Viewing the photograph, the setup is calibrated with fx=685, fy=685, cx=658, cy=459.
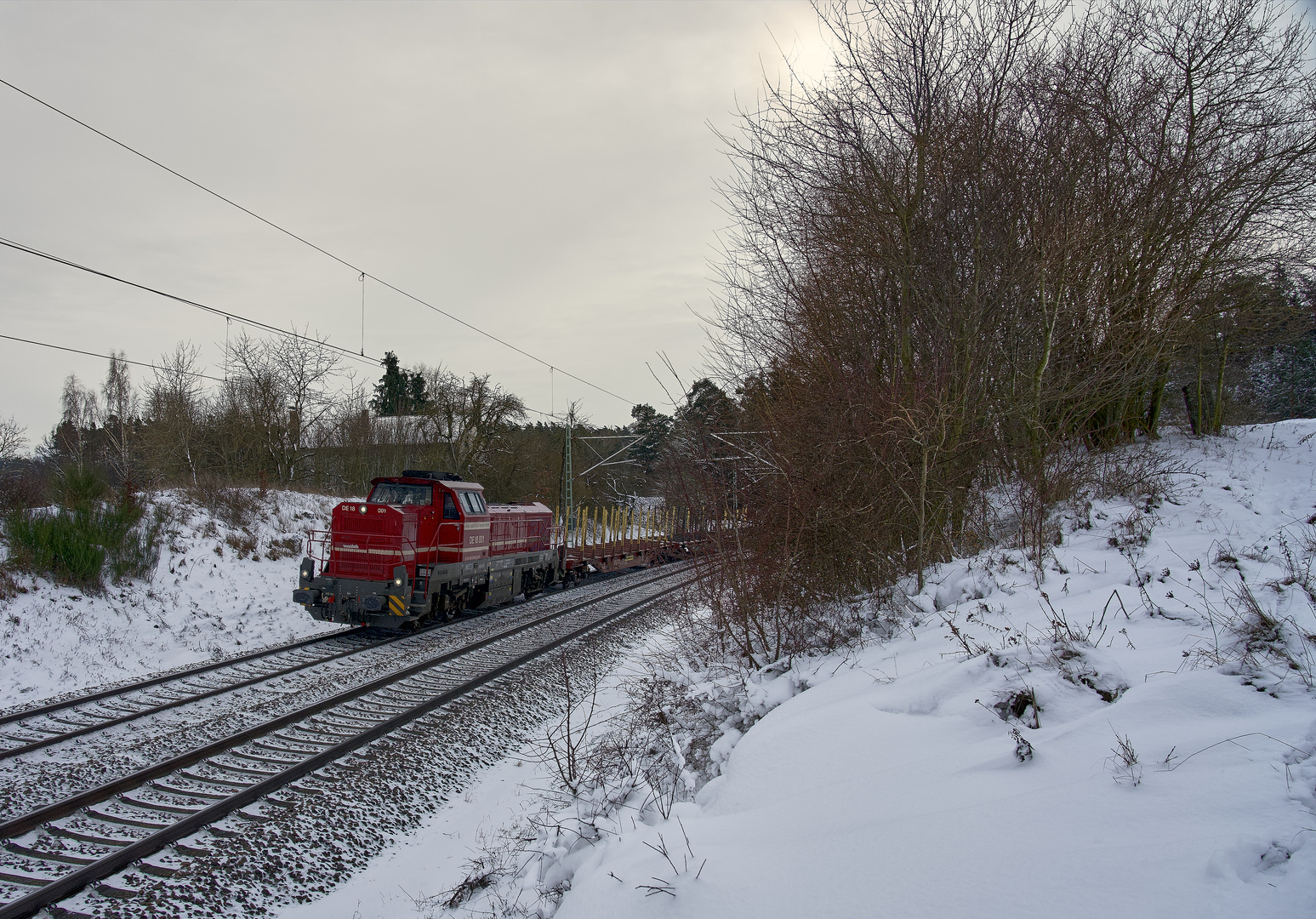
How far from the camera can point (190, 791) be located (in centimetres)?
566

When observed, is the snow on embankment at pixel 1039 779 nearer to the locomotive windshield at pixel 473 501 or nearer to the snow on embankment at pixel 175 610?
the snow on embankment at pixel 175 610

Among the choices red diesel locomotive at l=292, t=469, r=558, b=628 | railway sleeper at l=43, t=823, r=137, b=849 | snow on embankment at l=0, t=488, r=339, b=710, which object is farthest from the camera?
red diesel locomotive at l=292, t=469, r=558, b=628

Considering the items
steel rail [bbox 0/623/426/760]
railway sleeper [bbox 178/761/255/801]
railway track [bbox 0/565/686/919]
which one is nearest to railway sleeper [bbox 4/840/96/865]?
railway track [bbox 0/565/686/919]

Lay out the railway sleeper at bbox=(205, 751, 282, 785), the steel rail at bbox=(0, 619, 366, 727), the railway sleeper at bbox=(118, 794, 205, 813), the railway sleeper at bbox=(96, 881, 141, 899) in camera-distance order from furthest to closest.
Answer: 1. the steel rail at bbox=(0, 619, 366, 727)
2. the railway sleeper at bbox=(205, 751, 282, 785)
3. the railway sleeper at bbox=(118, 794, 205, 813)
4. the railway sleeper at bbox=(96, 881, 141, 899)

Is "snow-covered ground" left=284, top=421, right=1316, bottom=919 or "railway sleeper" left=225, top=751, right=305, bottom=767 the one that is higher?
"snow-covered ground" left=284, top=421, right=1316, bottom=919

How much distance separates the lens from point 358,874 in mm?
4852

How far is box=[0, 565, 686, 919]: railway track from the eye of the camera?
175 inches

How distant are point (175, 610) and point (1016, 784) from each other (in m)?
14.6

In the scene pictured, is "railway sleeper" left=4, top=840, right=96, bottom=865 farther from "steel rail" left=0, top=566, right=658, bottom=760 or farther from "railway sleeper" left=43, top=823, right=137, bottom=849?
"steel rail" left=0, top=566, right=658, bottom=760

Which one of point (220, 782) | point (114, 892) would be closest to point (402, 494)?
point (220, 782)

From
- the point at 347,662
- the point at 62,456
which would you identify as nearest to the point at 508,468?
the point at 62,456

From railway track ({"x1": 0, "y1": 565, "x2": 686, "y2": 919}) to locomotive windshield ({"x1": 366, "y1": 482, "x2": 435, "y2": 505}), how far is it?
177 inches

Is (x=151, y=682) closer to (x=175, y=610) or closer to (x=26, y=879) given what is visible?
(x=175, y=610)

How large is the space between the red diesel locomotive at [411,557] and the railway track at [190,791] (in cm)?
259
